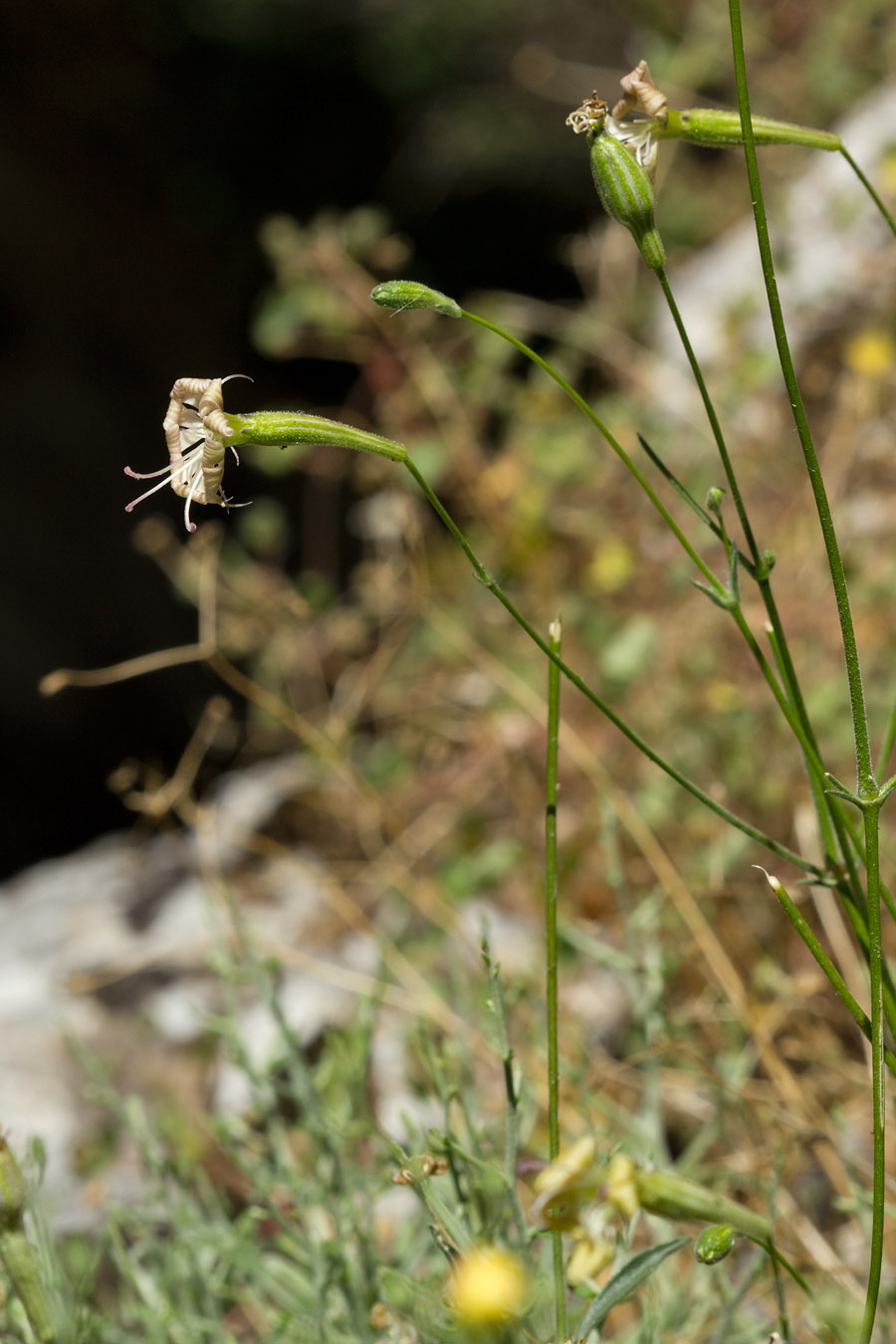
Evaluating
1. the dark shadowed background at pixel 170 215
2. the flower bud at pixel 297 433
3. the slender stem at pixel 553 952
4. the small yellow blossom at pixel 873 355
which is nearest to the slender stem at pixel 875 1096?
the slender stem at pixel 553 952

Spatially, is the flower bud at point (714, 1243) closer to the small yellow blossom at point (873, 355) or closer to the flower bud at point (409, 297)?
the flower bud at point (409, 297)

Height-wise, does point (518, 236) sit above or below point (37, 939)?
above

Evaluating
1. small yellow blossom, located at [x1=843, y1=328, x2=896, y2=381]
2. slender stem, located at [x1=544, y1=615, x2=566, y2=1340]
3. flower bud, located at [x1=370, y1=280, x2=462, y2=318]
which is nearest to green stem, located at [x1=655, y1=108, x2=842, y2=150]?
flower bud, located at [x1=370, y1=280, x2=462, y2=318]

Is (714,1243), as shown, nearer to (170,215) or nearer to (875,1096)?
(875,1096)

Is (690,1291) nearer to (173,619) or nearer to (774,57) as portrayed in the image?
(173,619)

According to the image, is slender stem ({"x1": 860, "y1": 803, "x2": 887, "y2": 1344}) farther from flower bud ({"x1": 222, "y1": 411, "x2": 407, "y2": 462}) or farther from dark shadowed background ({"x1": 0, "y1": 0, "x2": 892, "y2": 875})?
dark shadowed background ({"x1": 0, "y1": 0, "x2": 892, "y2": 875})

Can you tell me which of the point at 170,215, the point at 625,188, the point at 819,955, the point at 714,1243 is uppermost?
the point at 170,215

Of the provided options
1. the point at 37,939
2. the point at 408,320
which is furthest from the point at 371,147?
the point at 37,939

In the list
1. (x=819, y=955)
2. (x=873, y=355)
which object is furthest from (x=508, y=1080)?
(x=873, y=355)
